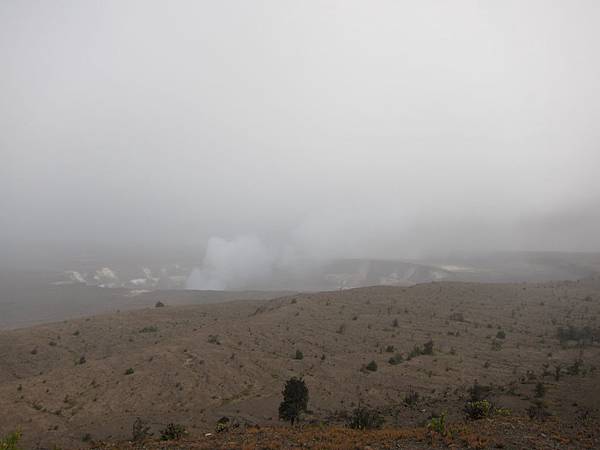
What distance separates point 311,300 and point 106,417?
33752mm

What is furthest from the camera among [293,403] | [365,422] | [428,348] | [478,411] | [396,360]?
[428,348]

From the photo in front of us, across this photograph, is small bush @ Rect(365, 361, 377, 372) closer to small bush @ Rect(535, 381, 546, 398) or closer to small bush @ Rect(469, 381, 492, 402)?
small bush @ Rect(469, 381, 492, 402)

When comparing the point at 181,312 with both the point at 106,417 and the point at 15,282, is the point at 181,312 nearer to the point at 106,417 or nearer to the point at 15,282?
the point at 106,417

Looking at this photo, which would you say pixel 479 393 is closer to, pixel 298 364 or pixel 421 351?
pixel 421 351

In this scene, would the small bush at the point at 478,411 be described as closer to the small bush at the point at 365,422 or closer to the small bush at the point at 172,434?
the small bush at the point at 365,422

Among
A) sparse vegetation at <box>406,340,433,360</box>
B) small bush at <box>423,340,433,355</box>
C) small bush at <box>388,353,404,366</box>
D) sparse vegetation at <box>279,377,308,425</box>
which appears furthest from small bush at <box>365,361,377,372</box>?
sparse vegetation at <box>279,377,308,425</box>

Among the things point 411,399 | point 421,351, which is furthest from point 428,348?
point 411,399

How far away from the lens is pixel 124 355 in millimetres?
36000

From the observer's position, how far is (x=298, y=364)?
32.8 m

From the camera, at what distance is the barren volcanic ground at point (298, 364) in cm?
2269

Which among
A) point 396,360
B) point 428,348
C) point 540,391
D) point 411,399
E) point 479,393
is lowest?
point 396,360

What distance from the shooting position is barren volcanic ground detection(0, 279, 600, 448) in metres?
22.7

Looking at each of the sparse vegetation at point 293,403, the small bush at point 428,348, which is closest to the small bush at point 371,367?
the small bush at point 428,348

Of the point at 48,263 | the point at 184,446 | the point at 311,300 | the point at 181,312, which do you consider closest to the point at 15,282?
the point at 48,263
